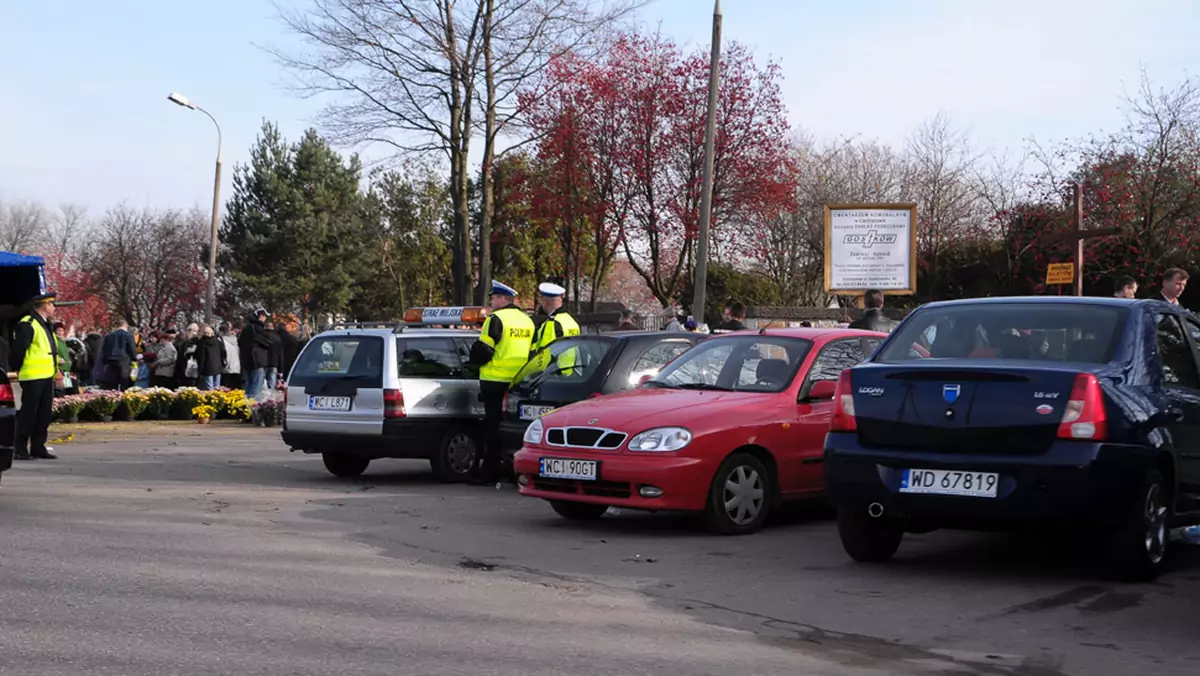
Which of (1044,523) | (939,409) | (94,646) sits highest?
(939,409)

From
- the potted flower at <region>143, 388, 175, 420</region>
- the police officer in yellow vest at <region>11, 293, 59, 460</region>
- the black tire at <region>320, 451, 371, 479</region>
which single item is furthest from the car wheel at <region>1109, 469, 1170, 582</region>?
the potted flower at <region>143, 388, 175, 420</region>

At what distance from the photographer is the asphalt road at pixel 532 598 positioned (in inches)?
229

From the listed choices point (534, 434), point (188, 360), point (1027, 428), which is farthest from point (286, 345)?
point (1027, 428)

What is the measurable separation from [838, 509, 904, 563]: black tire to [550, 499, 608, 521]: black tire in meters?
2.48

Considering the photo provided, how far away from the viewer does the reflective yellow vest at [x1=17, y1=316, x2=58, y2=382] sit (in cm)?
1520

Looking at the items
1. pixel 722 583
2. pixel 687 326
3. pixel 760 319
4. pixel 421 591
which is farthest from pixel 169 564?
pixel 760 319

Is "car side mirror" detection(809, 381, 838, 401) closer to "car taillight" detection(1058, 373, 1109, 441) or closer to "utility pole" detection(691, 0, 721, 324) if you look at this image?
"car taillight" detection(1058, 373, 1109, 441)

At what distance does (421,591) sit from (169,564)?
5.76 feet

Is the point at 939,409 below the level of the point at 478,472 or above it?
above

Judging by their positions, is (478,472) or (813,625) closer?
(813,625)

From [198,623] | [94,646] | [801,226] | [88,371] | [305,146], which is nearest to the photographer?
[94,646]

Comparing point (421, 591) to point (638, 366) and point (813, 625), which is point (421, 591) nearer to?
point (813, 625)

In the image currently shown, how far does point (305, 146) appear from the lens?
232ft

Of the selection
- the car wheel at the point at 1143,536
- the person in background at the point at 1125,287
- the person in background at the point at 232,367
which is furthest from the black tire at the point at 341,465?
the person in background at the point at 232,367
